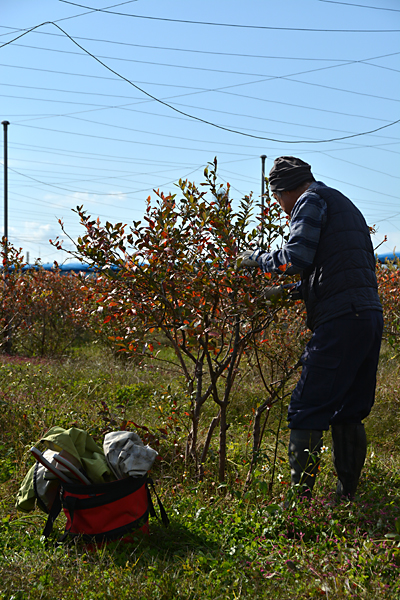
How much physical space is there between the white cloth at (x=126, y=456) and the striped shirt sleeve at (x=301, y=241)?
112 cm

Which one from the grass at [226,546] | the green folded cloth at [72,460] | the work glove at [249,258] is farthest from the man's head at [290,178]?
the green folded cloth at [72,460]

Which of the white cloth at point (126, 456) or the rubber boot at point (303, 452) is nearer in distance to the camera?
the white cloth at point (126, 456)

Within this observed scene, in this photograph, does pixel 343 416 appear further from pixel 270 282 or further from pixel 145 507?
pixel 145 507

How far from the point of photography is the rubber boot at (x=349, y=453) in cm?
273

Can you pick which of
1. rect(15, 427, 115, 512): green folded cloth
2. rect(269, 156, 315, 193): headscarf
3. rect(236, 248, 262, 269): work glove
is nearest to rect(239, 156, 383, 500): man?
rect(236, 248, 262, 269): work glove

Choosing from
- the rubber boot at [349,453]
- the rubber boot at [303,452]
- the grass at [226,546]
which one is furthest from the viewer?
the rubber boot at [349,453]

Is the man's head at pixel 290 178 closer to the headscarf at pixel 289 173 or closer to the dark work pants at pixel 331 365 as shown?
the headscarf at pixel 289 173

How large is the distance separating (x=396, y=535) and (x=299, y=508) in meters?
0.48

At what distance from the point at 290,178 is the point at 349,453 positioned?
153 centimetres

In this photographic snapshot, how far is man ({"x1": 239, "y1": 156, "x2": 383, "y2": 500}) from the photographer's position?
2.56 m

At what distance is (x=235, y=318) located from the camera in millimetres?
2943

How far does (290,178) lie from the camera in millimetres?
2814

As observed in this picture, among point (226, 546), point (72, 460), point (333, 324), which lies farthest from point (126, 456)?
point (333, 324)

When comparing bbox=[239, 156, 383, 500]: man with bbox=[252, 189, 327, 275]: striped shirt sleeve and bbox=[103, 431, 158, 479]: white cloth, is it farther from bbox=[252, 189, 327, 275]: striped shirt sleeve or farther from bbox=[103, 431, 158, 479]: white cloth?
bbox=[103, 431, 158, 479]: white cloth
